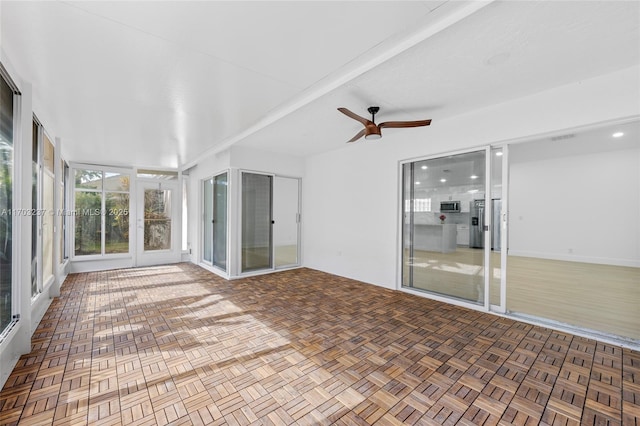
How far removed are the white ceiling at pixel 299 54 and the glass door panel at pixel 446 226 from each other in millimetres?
811

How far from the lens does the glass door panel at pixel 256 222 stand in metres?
5.26

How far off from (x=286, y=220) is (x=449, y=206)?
3323 millimetres

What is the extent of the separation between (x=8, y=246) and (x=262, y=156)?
3.67 metres

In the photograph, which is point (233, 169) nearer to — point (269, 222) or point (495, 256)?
point (269, 222)

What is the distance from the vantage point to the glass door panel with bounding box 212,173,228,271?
5.40 m

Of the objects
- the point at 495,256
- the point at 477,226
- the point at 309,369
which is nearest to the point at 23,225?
the point at 309,369

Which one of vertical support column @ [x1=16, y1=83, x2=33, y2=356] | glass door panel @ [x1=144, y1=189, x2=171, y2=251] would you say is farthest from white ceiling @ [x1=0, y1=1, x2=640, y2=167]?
glass door panel @ [x1=144, y1=189, x2=171, y2=251]

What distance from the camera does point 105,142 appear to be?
4.66 meters

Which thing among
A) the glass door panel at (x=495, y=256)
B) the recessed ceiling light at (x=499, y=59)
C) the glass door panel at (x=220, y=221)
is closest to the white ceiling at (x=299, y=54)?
the recessed ceiling light at (x=499, y=59)

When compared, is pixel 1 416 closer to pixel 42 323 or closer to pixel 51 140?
pixel 42 323

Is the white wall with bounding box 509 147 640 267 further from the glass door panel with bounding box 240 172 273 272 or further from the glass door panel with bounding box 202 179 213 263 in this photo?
the glass door panel with bounding box 202 179 213 263

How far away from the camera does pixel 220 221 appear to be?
18.6 ft

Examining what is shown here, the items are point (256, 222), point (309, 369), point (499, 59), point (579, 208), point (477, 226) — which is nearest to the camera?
point (309, 369)

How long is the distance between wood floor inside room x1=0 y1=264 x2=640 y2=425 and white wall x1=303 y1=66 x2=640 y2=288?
1.38 metres
